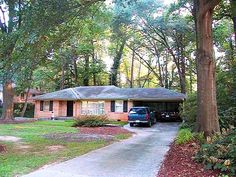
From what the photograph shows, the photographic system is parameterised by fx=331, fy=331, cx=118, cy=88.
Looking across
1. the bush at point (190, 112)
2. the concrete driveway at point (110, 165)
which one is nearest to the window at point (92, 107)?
the bush at point (190, 112)

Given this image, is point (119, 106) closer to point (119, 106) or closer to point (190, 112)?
point (119, 106)

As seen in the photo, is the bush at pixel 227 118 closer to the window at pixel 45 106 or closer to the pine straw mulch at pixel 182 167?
the pine straw mulch at pixel 182 167

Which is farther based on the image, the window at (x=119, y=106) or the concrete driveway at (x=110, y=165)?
the window at (x=119, y=106)

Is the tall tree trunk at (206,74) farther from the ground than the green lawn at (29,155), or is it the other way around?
the tall tree trunk at (206,74)

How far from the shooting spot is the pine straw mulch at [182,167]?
8.60 m

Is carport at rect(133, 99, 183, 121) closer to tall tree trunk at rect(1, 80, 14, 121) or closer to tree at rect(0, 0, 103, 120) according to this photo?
tall tree trunk at rect(1, 80, 14, 121)

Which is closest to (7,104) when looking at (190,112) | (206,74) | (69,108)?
(69,108)

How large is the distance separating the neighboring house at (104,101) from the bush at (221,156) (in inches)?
958

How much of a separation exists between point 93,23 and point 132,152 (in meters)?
12.8

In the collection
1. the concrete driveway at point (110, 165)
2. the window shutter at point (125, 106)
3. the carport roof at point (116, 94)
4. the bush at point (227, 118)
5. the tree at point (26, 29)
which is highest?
the tree at point (26, 29)

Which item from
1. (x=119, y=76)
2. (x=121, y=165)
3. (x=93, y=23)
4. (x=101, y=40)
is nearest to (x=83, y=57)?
(x=101, y=40)

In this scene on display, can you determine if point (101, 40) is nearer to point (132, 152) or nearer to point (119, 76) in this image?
point (119, 76)

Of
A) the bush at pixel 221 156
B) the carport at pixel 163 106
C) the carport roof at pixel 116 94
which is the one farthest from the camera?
the carport roof at pixel 116 94

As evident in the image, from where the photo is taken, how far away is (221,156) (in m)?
8.73
